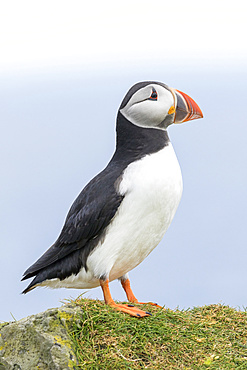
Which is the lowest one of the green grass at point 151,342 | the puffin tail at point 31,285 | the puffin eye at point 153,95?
the green grass at point 151,342

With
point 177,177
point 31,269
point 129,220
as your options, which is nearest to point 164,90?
point 177,177

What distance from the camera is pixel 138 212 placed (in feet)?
18.3

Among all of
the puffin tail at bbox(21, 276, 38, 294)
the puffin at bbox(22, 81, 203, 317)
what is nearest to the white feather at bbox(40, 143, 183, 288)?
the puffin at bbox(22, 81, 203, 317)

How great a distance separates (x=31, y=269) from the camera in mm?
6074

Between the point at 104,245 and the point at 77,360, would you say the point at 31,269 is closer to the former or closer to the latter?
the point at 104,245

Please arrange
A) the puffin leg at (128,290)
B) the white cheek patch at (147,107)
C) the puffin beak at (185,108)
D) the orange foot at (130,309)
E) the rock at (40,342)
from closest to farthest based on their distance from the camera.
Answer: the rock at (40,342), the orange foot at (130,309), the white cheek patch at (147,107), the puffin beak at (185,108), the puffin leg at (128,290)

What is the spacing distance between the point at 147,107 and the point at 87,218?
1.29 m

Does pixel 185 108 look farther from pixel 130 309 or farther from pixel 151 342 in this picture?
pixel 151 342

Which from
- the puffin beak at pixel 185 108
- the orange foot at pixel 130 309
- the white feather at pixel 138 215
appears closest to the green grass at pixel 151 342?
the orange foot at pixel 130 309

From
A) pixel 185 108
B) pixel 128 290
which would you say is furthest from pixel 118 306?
pixel 185 108

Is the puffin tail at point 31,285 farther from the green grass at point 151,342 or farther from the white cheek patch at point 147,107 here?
the white cheek patch at point 147,107

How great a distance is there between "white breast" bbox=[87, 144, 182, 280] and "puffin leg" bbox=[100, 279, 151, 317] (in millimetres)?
125

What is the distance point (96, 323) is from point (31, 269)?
1.23 metres

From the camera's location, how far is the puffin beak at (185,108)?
600 cm
